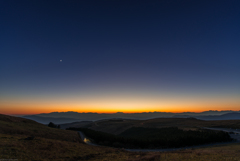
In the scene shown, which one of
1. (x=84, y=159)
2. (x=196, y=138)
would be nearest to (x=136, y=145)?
(x=196, y=138)

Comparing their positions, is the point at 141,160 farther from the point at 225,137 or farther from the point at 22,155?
the point at 225,137

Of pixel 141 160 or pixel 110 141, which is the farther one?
pixel 110 141

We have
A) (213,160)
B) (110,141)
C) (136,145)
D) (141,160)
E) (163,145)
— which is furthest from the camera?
(110,141)

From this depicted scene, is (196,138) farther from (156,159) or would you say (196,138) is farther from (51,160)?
(51,160)

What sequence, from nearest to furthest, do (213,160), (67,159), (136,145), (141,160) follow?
(213,160) < (141,160) < (67,159) < (136,145)

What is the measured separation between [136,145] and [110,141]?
12114mm

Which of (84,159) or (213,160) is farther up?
(213,160)

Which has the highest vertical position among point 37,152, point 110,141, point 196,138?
point 37,152

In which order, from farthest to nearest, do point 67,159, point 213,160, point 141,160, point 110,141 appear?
point 110,141
point 67,159
point 141,160
point 213,160

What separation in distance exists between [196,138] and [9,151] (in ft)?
157

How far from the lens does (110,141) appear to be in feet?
169

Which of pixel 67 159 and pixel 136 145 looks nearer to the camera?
pixel 67 159

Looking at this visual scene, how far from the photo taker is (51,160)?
846 inches

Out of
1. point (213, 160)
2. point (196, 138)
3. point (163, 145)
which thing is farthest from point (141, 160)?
point (196, 138)
